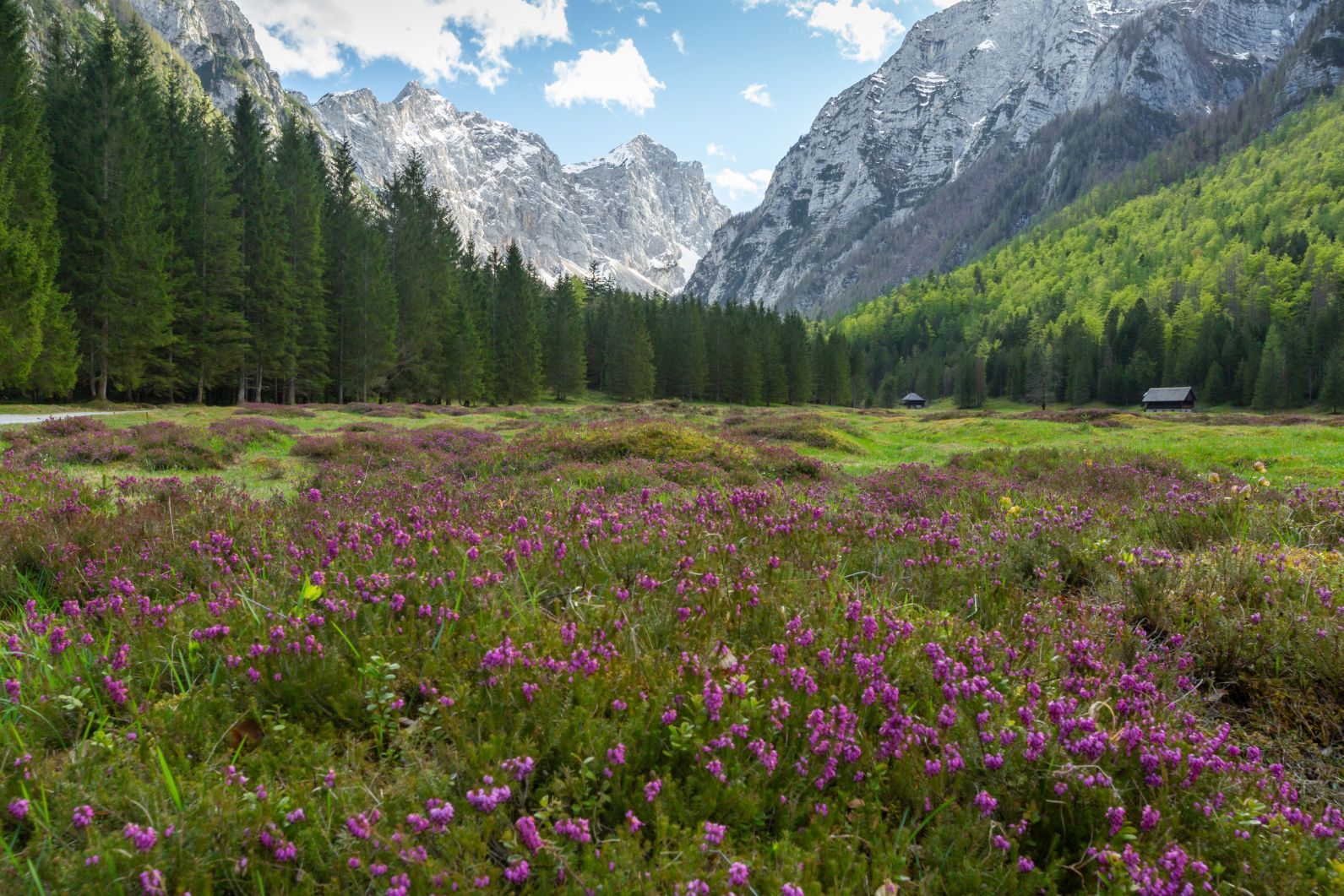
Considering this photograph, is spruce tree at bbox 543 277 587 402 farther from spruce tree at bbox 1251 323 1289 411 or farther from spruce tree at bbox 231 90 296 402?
spruce tree at bbox 1251 323 1289 411

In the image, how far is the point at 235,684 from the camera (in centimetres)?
240

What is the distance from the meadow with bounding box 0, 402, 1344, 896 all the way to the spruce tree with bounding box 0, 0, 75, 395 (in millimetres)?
26221

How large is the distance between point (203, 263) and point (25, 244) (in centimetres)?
1174

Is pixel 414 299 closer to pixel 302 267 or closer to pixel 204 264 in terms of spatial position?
pixel 302 267

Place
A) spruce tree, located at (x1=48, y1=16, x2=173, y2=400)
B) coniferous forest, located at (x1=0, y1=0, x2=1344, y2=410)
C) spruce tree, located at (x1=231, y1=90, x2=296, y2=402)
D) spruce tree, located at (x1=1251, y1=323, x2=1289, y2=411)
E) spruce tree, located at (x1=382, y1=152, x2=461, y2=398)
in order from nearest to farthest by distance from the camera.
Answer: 1. spruce tree, located at (x1=48, y1=16, x2=173, y2=400)
2. coniferous forest, located at (x1=0, y1=0, x2=1344, y2=410)
3. spruce tree, located at (x1=231, y1=90, x2=296, y2=402)
4. spruce tree, located at (x1=382, y1=152, x2=461, y2=398)
5. spruce tree, located at (x1=1251, y1=323, x2=1289, y2=411)

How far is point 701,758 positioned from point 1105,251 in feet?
582

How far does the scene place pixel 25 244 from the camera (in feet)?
73.0

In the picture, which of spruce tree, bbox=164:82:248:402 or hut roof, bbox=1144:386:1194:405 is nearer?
spruce tree, bbox=164:82:248:402

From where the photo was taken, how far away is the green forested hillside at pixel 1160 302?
3349 inches

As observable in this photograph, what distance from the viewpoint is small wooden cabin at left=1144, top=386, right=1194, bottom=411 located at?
3295 inches

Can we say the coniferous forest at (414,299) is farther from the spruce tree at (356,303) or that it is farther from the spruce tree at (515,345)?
the spruce tree at (515,345)

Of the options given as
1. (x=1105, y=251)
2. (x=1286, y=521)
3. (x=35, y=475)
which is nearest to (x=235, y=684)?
(x=35, y=475)

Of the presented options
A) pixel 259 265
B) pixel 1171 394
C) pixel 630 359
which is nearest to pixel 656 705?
pixel 259 265

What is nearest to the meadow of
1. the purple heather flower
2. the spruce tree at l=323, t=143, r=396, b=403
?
the purple heather flower
